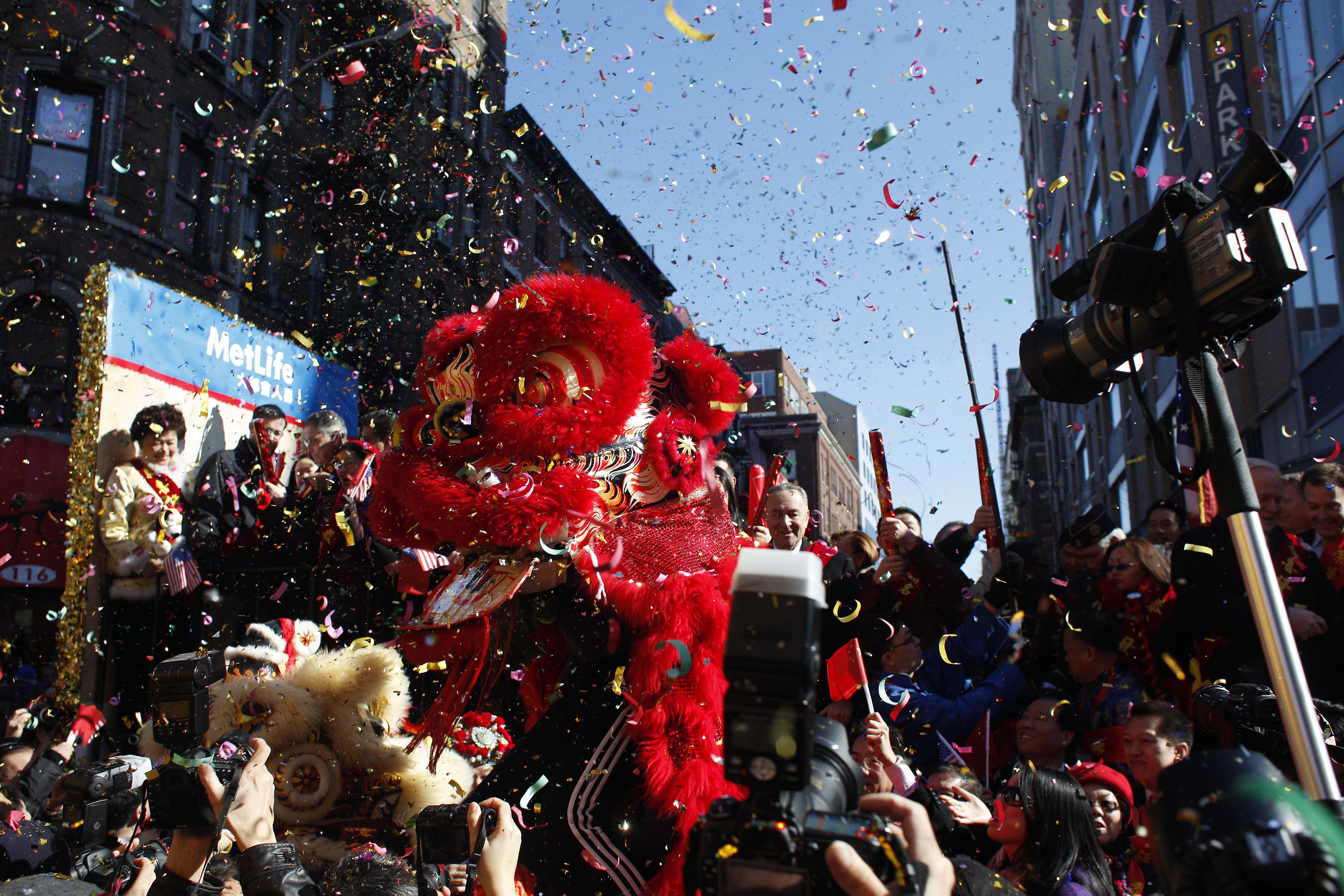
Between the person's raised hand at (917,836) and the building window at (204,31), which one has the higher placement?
the building window at (204,31)

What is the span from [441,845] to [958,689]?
265 centimetres

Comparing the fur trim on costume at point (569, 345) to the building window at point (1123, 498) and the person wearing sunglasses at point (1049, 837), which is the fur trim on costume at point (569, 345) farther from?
the building window at point (1123, 498)

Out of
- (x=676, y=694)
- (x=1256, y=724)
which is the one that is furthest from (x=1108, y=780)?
(x=676, y=694)

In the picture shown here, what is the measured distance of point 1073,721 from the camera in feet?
12.0

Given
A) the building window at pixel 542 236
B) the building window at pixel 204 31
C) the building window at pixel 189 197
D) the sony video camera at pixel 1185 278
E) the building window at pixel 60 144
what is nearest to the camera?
the sony video camera at pixel 1185 278

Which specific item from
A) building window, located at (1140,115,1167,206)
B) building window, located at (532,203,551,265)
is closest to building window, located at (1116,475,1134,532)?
building window, located at (1140,115,1167,206)

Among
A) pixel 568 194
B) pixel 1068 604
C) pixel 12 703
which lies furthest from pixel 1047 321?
pixel 568 194

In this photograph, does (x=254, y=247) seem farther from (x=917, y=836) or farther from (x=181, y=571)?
(x=917, y=836)

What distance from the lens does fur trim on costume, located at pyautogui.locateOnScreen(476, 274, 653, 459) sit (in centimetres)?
252

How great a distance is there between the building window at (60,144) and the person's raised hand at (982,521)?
43.9ft

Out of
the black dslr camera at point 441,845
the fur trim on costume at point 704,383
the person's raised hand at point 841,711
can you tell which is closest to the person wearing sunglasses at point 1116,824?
the person's raised hand at point 841,711

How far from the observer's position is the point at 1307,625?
3.21m

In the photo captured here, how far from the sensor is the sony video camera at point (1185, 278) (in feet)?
4.93

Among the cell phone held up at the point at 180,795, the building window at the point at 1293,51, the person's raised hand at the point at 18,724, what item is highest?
the building window at the point at 1293,51
